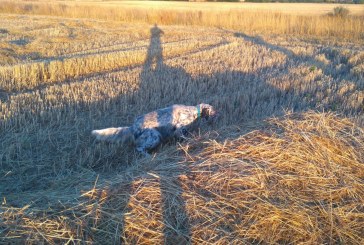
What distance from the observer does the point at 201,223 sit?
2982 mm

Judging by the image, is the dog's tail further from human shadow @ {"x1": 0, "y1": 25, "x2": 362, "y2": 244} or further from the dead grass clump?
the dead grass clump

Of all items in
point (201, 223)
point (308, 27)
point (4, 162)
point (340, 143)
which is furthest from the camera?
point (308, 27)

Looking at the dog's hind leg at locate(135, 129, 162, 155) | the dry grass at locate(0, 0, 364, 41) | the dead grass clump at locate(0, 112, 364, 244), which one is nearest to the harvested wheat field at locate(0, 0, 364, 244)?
the dead grass clump at locate(0, 112, 364, 244)

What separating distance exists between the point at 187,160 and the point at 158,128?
5.24 ft

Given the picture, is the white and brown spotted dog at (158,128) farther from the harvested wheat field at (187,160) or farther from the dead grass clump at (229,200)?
the dead grass clump at (229,200)

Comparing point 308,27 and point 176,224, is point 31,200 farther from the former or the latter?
point 308,27

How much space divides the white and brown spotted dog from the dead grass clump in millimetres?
1011

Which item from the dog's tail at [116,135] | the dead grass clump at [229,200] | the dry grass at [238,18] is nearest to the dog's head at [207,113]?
the dog's tail at [116,135]

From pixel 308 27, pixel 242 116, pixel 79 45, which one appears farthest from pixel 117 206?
pixel 308 27

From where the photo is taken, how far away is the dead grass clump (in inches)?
113

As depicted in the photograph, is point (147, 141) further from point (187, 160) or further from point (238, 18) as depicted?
point (238, 18)

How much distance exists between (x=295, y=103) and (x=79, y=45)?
8.94 metres

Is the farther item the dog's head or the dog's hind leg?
the dog's head

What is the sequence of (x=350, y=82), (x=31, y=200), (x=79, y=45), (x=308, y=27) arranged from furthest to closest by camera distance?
(x=308, y=27) → (x=79, y=45) → (x=350, y=82) → (x=31, y=200)
